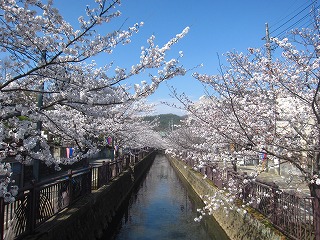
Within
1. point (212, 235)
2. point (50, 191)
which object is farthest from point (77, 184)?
point (212, 235)

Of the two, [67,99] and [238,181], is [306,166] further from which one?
[67,99]

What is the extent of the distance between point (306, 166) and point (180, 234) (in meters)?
6.70

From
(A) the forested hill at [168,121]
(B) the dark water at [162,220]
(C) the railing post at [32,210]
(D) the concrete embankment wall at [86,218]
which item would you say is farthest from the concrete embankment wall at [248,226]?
(A) the forested hill at [168,121]

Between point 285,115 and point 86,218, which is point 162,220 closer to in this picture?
point 86,218

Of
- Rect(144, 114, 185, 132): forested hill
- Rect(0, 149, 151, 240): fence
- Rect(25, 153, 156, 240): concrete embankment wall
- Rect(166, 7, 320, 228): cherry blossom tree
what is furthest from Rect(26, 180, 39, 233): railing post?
Rect(144, 114, 185, 132): forested hill

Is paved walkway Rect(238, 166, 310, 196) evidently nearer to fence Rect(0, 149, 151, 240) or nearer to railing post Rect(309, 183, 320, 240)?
railing post Rect(309, 183, 320, 240)

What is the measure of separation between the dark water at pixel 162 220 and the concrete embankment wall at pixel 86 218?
57 centimetres

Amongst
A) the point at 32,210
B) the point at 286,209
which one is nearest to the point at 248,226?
the point at 286,209

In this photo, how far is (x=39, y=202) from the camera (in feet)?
23.2

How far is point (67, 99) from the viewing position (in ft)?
16.0

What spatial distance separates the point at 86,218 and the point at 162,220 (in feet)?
16.2

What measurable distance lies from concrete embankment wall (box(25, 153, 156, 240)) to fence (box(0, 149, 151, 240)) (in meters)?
0.20

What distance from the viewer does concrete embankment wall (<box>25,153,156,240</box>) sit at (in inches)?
276

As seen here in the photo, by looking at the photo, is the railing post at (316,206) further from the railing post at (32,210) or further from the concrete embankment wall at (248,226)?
the railing post at (32,210)
